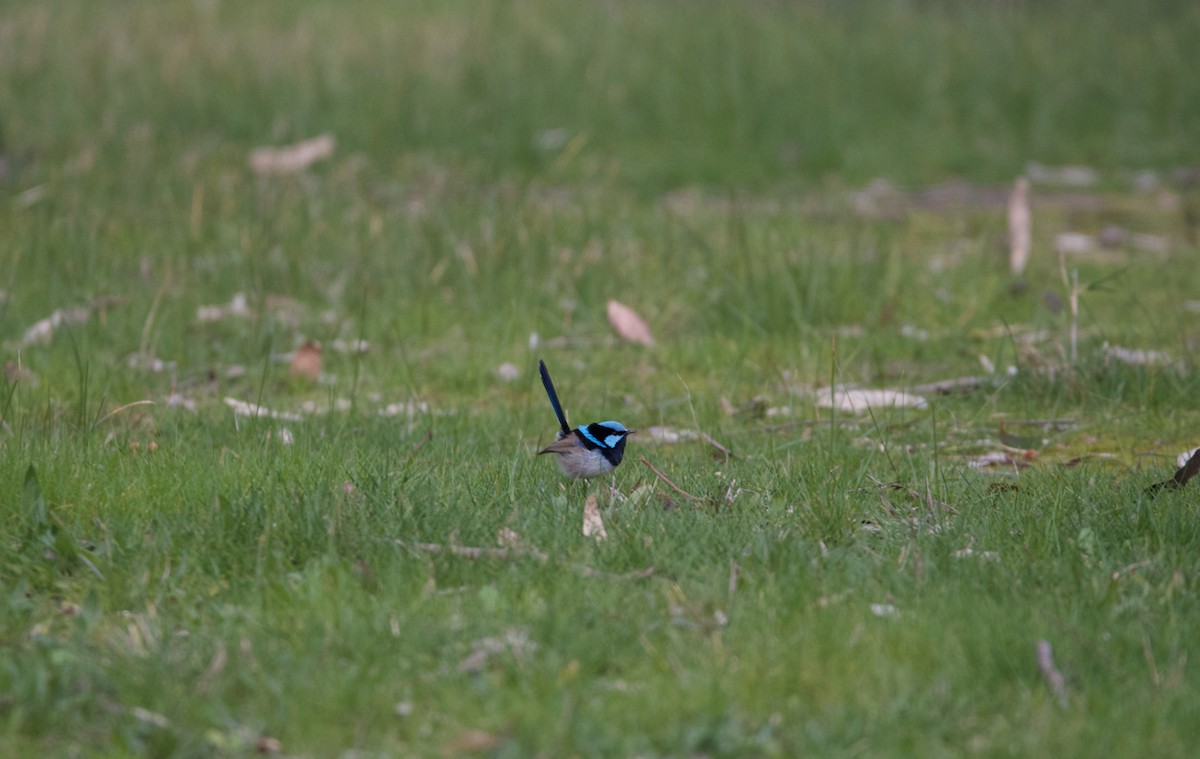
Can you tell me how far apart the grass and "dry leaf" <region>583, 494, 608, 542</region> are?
0.05 m

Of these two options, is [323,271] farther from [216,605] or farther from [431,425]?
[216,605]

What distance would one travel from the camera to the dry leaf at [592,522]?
3.90 metres

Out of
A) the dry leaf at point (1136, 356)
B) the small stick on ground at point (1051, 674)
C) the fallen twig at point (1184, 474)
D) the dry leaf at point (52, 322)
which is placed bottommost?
the dry leaf at point (52, 322)

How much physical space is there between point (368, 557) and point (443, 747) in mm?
915

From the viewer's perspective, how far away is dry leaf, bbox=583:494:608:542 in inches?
153

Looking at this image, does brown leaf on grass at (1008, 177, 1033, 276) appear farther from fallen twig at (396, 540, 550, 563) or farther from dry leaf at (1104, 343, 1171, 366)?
fallen twig at (396, 540, 550, 563)

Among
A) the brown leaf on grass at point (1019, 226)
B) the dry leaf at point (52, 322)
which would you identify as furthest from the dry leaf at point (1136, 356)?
the dry leaf at point (52, 322)

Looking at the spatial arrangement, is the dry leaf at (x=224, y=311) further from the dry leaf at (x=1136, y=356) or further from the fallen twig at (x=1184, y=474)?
the fallen twig at (x=1184, y=474)

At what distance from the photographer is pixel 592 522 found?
3.96 m

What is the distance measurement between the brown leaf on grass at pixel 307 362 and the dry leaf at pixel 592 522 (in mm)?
2427

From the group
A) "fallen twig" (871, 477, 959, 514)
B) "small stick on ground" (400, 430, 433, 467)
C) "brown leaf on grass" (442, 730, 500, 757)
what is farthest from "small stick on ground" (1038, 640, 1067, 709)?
"small stick on ground" (400, 430, 433, 467)

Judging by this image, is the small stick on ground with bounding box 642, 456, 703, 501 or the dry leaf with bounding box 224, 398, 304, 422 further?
the dry leaf with bounding box 224, 398, 304, 422

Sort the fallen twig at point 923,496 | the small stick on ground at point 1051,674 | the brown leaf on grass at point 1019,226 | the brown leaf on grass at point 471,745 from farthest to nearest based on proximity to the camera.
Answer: the brown leaf on grass at point 1019,226 → the fallen twig at point 923,496 → the small stick on ground at point 1051,674 → the brown leaf on grass at point 471,745

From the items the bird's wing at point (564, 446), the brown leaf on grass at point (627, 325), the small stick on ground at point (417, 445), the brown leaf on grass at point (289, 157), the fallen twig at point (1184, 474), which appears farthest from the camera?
the brown leaf on grass at point (289, 157)
